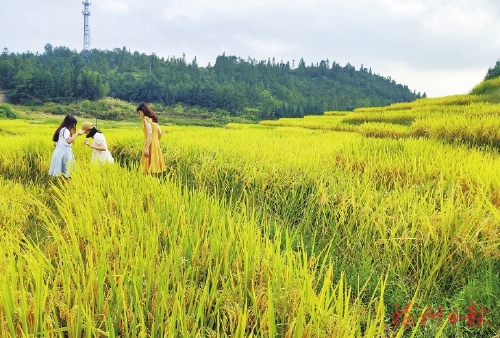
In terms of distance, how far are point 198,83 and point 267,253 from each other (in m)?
84.5

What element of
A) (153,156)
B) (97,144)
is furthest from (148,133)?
(97,144)

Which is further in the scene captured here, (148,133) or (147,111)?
(147,111)

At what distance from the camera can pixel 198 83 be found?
268ft

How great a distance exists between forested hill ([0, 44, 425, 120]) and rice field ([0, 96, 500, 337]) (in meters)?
61.5

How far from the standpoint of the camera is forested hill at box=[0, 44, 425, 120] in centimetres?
6053

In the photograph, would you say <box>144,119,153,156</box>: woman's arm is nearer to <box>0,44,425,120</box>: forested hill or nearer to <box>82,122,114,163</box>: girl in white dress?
<box>82,122,114,163</box>: girl in white dress

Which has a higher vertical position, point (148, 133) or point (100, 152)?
point (148, 133)

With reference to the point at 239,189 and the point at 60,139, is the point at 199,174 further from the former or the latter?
the point at 60,139

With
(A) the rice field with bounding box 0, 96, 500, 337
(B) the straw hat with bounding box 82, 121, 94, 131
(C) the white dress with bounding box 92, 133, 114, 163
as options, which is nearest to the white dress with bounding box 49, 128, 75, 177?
(B) the straw hat with bounding box 82, 121, 94, 131

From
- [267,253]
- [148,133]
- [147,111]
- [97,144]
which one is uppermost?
[147,111]

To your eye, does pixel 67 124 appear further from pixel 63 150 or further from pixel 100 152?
pixel 100 152

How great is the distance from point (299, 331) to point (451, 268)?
59.5 inches

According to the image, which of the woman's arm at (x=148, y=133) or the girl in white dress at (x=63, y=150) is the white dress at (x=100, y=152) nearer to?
the girl in white dress at (x=63, y=150)

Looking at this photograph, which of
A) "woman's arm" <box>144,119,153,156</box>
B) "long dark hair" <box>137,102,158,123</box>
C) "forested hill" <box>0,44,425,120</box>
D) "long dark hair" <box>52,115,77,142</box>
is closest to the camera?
"woman's arm" <box>144,119,153,156</box>
